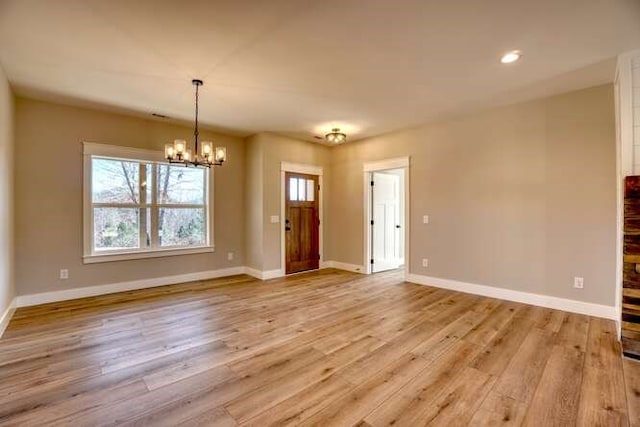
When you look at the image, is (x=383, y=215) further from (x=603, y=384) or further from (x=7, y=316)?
(x=7, y=316)

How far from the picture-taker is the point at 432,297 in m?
4.27

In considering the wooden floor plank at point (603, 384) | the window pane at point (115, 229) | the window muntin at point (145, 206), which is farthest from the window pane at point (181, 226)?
the wooden floor plank at point (603, 384)

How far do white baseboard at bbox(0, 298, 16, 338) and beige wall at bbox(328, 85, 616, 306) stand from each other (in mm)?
5318

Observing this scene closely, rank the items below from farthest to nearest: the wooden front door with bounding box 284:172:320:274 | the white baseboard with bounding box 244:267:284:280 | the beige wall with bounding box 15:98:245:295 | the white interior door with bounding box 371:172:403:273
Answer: the white interior door with bounding box 371:172:403:273 < the wooden front door with bounding box 284:172:320:274 < the white baseboard with bounding box 244:267:284:280 < the beige wall with bounding box 15:98:245:295

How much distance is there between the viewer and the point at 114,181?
4582 millimetres

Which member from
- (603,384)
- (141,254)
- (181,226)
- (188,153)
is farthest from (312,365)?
(181,226)

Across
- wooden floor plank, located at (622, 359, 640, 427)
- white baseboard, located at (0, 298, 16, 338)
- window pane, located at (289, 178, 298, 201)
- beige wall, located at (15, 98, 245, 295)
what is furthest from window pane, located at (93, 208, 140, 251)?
wooden floor plank, located at (622, 359, 640, 427)

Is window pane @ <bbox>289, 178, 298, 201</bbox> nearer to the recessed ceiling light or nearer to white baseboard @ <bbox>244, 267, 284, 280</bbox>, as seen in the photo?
white baseboard @ <bbox>244, 267, 284, 280</bbox>

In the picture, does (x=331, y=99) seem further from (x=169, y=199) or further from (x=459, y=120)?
(x=169, y=199)

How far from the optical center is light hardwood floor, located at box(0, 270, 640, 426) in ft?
6.01

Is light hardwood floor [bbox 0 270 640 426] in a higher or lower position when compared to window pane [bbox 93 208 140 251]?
lower

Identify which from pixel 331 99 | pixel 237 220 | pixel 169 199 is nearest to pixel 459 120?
pixel 331 99

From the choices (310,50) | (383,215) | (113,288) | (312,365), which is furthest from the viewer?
(383,215)

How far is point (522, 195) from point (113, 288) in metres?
6.02
